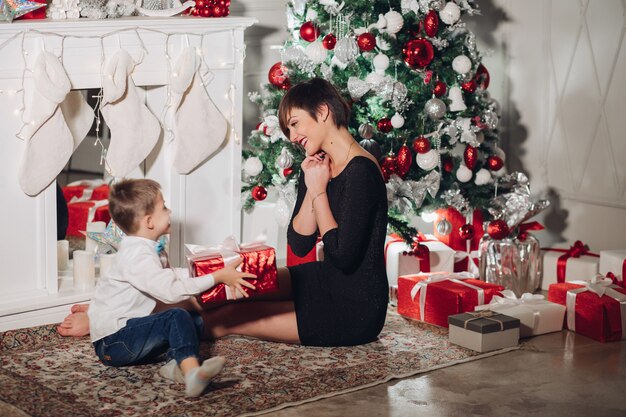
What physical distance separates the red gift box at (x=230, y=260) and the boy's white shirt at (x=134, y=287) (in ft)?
0.19

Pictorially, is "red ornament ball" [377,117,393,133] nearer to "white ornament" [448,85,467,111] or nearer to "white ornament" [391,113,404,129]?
"white ornament" [391,113,404,129]

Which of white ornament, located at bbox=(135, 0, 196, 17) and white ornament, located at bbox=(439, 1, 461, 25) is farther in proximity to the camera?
white ornament, located at bbox=(439, 1, 461, 25)

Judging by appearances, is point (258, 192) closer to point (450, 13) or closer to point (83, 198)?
point (83, 198)

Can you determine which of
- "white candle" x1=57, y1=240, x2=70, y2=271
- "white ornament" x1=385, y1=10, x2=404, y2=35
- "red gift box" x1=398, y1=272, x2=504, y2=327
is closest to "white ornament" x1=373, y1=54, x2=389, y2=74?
"white ornament" x1=385, y1=10, x2=404, y2=35

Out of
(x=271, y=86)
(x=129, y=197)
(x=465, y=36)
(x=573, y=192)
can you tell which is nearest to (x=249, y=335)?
(x=129, y=197)

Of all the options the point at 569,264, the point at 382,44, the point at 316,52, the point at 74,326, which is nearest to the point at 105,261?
the point at 74,326

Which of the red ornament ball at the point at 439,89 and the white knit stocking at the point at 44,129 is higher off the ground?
the red ornament ball at the point at 439,89

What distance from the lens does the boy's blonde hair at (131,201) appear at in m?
3.08

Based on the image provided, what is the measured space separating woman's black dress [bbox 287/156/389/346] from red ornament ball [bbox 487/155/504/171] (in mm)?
1175

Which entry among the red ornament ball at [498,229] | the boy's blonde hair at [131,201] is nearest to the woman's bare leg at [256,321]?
the boy's blonde hair at [131,201]

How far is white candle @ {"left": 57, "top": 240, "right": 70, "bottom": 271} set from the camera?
13.2 ft

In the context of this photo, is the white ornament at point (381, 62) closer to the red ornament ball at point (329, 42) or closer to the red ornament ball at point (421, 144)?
the red ornament ball at point (329, 42)

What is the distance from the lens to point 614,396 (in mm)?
3064

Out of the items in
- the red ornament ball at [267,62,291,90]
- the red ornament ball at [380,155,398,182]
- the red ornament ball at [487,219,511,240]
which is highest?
the red ornament ball at [267,62,291,90]
